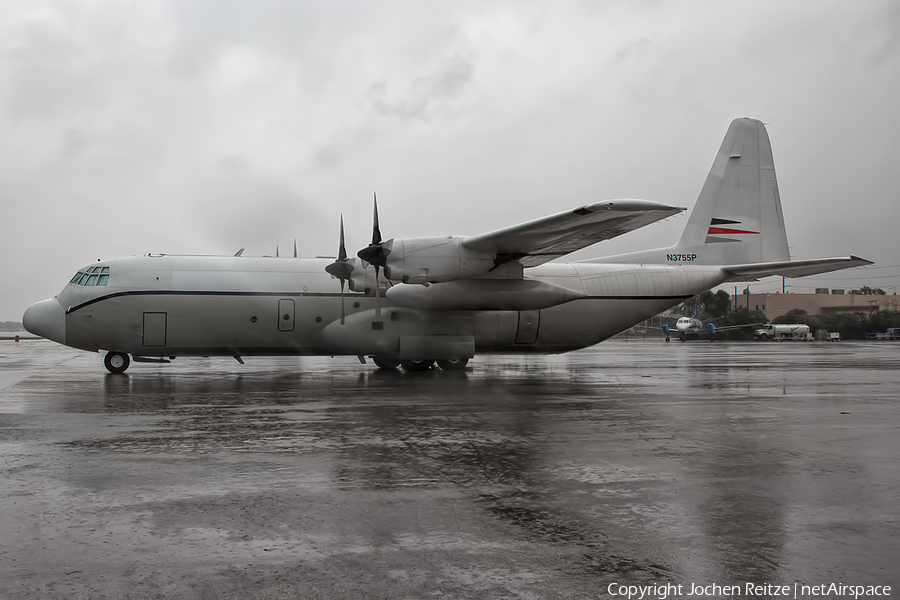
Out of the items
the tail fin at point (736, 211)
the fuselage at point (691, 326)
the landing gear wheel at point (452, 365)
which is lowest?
the landing gear wheel at point (452, 365)

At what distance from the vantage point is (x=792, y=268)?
62.1 feet

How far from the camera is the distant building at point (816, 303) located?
8727cm

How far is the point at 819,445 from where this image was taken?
804 cm

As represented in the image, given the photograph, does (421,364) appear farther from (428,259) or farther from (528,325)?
(428,259)

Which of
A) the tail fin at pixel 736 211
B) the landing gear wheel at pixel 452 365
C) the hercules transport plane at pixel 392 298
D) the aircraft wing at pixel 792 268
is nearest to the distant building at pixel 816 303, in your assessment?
the tail fin at pixel 736 211

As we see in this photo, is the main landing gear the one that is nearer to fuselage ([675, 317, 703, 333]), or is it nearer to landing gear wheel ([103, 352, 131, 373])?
landing gear wheel ([103, 352, 131, 373])

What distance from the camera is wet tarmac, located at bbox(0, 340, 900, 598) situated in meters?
3.96

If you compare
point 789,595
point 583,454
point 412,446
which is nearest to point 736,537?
point 789,595

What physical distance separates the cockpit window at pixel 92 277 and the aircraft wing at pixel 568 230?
9821mm

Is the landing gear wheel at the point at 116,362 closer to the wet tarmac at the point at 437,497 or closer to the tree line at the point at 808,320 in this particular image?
the wet tarmac at the point at 437,497

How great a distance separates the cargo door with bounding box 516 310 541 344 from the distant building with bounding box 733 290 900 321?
76.8m

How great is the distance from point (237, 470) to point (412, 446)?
6.87 ft

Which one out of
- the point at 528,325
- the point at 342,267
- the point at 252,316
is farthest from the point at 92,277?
the point at 528,325

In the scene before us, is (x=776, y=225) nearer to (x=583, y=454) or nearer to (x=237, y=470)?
(x=583, y=454)
